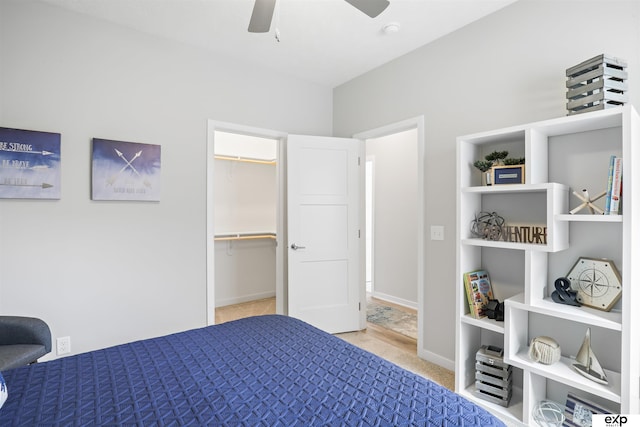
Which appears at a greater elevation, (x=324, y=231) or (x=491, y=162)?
(x=491, y=162)

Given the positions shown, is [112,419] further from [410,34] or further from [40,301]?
[410,34]

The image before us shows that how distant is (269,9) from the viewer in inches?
66.2

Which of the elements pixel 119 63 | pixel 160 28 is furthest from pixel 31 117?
pixel 160 28

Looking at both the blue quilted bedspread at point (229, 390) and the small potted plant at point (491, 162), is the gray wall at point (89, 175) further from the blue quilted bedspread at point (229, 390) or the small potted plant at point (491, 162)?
the small potted plant at point (491, 162)

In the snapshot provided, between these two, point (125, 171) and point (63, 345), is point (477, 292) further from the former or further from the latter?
point (63, 345)

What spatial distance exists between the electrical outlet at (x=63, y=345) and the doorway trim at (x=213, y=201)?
1.01 m

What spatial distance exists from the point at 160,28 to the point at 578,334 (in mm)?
3701

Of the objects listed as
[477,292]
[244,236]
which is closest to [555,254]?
[477,292]

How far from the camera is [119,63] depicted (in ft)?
8.41

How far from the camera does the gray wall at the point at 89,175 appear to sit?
2221mm

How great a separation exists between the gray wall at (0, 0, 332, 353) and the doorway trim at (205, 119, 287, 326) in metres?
0.05

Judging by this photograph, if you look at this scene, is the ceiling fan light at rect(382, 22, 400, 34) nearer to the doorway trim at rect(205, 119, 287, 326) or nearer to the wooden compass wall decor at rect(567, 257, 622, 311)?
the doorway trim at rect(205, 119, 287, 326)

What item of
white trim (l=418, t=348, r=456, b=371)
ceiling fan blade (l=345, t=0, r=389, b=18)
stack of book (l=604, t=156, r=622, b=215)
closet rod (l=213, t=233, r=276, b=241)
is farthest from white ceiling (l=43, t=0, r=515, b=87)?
white trim (l=418, t=348, r=456, b=371)

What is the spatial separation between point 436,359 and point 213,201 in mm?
2442
